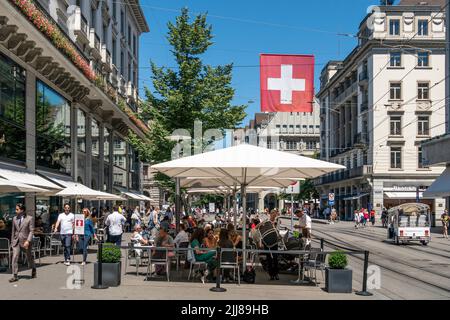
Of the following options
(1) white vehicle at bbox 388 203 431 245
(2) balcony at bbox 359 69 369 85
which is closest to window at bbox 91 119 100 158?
(1) white vehicle at bbox 388 203 431 245

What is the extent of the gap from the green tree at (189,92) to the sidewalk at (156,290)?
552 inches

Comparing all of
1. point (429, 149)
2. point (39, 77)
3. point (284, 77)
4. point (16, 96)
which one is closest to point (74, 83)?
point (39, 77)

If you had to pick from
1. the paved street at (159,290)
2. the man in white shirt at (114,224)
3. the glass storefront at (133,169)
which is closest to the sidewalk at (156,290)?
the paved street at (159,290)

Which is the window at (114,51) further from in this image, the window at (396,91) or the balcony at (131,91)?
the window at (396,91)

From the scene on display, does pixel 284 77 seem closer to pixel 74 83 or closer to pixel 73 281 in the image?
pixel 73 281

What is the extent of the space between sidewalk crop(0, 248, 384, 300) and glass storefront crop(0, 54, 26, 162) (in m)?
7.46

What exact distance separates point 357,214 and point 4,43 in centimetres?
3513

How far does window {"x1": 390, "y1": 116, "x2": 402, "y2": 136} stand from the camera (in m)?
58.9

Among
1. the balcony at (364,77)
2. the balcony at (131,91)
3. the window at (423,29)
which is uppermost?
the window at (423,29)

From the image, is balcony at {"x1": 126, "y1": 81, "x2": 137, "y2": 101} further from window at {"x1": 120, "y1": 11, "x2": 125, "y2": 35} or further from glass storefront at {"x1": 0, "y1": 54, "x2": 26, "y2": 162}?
glass storefront at {"x1": 0, "y1": 54, "x2": 26, "y2": 162}

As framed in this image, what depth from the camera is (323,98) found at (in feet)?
294

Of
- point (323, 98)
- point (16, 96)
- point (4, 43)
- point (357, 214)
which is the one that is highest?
point (323, 98)

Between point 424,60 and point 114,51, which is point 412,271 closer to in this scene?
point 114,51

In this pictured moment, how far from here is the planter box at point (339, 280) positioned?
11.2 meters
